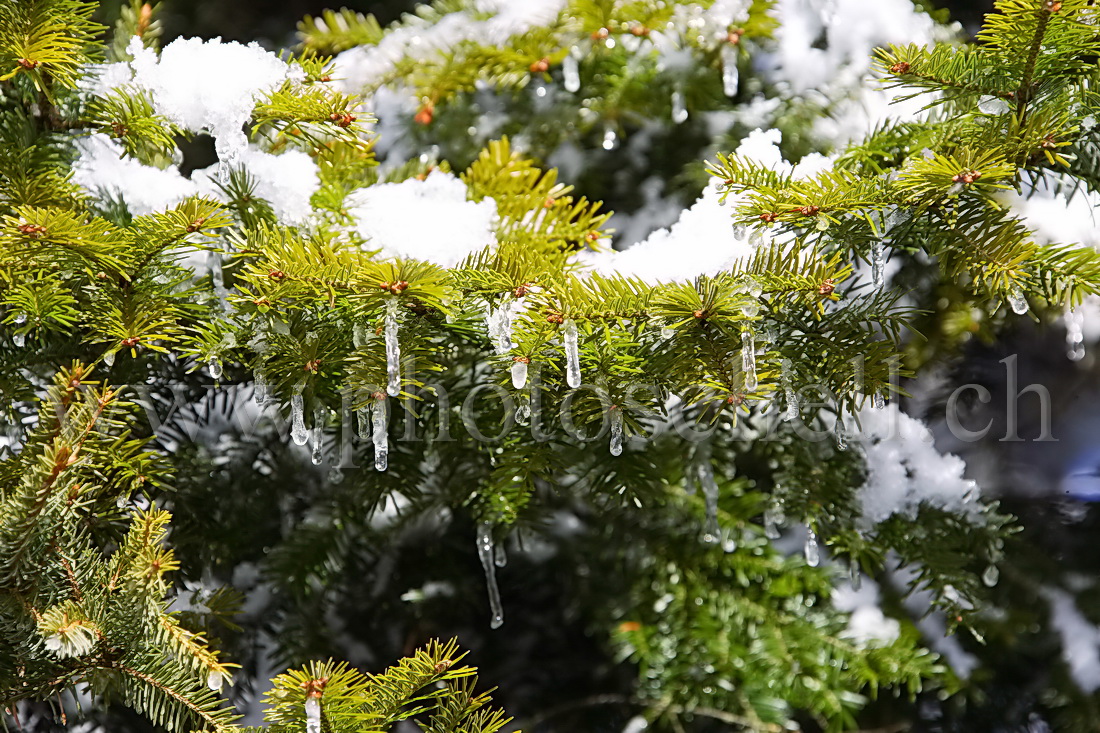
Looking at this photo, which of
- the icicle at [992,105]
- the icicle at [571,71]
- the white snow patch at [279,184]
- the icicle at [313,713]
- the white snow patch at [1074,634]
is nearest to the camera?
the icicle at [313,713]

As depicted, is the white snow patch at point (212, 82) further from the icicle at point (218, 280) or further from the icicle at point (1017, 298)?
the icicle at point (1017, 298)

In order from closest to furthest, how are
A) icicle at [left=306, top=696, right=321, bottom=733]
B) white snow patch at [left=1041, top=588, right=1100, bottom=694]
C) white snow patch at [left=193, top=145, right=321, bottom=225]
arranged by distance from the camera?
icicle at [left=306, top=696, right=321, bottom=733], white snow patch at [left=193, top=145, right=321, bottom=225], white snow patch at [left=1041, top=588, right=1100, bottom=694]

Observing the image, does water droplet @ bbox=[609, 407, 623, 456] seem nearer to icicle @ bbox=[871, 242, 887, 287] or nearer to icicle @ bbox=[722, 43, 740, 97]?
icicle @ bbox=[871, 242, 887, 287]

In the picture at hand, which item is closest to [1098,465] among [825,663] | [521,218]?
[825,663]

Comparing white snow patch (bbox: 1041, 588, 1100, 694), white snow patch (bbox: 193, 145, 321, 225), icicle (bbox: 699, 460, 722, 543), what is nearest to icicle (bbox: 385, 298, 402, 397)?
white snow patch (bbox: 193, 145, 321, 225)

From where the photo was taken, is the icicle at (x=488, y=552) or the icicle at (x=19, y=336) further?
the icicle at (x=488, y=552)

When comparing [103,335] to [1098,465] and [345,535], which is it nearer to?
[345,535]

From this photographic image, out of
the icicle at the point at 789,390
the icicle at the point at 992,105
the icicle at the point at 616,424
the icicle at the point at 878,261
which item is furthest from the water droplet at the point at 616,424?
the icicle at the point at 992,105
